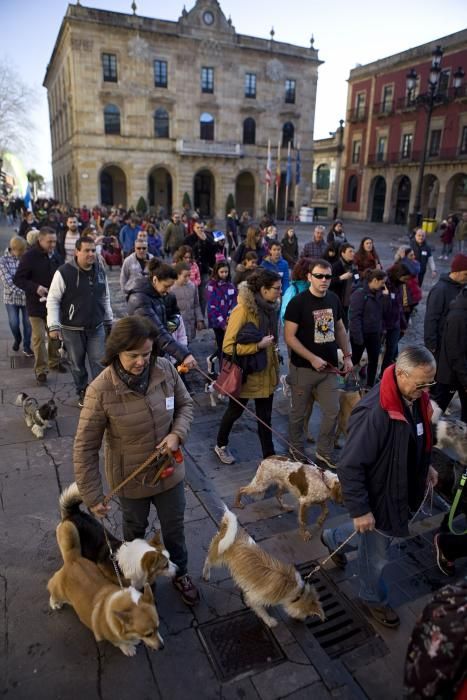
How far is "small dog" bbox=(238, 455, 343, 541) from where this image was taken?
3.52 m

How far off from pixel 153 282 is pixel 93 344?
147cm

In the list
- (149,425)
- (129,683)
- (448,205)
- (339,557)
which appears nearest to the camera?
(129,683)

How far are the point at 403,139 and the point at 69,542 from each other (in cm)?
4281

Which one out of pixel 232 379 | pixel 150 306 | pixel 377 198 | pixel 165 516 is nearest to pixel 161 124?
pixel 377 198

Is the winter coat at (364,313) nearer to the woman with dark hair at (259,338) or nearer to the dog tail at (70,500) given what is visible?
the woman with dark hair at (259,338)

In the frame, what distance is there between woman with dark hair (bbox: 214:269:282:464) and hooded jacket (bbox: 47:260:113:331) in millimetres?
1795

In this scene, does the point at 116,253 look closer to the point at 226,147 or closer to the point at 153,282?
the point at 153,282

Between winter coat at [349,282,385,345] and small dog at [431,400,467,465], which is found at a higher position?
winter coat at [349,282,385,345]

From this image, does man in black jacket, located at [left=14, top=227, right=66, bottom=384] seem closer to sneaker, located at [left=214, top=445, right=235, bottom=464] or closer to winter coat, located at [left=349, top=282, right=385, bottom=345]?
A: sneaker, located at [left=214, top=445, right=235, bottom=464]

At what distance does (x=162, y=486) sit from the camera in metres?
2.74

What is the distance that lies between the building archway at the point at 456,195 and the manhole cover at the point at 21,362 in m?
34.6

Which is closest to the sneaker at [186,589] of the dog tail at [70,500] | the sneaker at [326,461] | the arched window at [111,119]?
the dog tail at [70,500]

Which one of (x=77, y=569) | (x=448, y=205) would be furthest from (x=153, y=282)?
(x=448, y=205)

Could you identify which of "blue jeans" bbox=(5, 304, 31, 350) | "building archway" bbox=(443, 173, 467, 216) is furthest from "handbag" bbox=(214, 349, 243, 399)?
"building archway" bbox=(443, 173, 467, 216)
